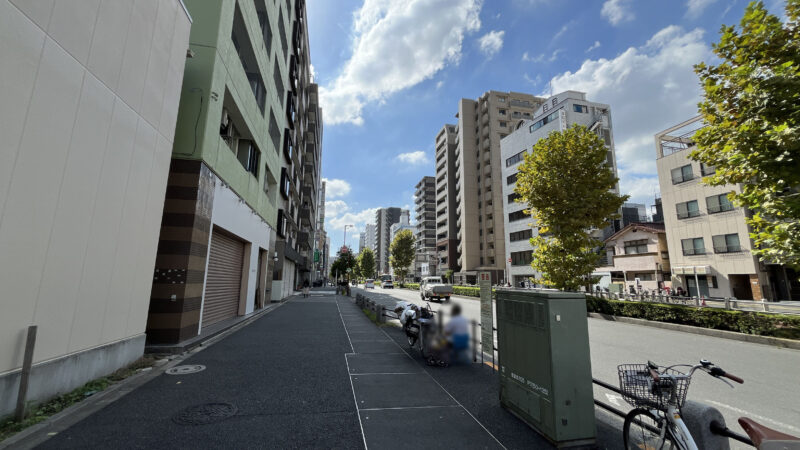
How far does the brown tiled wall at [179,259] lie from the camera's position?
816 cm

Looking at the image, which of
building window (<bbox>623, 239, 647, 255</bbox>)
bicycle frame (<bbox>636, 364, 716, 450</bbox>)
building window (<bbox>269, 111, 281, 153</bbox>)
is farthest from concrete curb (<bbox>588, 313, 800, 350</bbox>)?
building window (<bbox>623, 239, 647, 255</bbox>)

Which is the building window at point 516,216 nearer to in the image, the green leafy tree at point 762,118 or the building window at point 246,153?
the building window at point 246,153

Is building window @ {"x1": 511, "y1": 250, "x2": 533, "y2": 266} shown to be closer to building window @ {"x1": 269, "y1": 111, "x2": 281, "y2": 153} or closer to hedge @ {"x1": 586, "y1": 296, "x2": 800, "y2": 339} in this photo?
hedge @ {"x1": 586, "y1": 296, "x2": 800, "y2": 339}

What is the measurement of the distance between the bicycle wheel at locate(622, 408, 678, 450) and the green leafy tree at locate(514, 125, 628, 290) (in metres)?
12.4

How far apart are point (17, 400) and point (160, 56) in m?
7.03

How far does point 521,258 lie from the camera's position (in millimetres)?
48156

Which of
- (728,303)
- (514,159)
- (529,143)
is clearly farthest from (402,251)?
(728,303)

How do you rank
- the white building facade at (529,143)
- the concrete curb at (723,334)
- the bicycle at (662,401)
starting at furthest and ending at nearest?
the white building facade at (529,143) → the concrete curb at (723,334) → the bicycle at (662,401)

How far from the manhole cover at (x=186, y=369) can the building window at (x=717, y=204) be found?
125 ft

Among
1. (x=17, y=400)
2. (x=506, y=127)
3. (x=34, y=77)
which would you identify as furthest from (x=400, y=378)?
(x=506, y=127)

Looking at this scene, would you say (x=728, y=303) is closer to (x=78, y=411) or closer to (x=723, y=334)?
(x=723, y=334)

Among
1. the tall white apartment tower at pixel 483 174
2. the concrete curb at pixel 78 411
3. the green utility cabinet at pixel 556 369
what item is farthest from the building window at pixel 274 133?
the tall white apartment tower at pixel 483 174

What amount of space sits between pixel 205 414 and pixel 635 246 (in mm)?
43142

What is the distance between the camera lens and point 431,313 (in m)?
8.05
